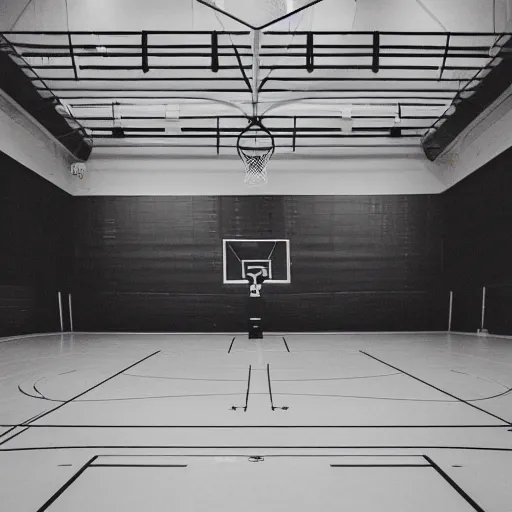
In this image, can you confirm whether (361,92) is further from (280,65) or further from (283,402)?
(283,402)

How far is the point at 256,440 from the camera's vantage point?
1.83 meters

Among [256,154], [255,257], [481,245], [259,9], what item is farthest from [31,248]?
[481,245]

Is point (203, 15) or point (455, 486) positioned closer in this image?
point (455, 486)

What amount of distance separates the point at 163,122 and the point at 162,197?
1.70m

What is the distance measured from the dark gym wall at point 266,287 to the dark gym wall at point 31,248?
14.8 inches

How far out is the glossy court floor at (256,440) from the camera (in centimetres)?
131

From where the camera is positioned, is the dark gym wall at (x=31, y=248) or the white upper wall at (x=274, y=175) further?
the white upper wall at (x=274, y=175)

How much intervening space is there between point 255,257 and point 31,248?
387 centimetres

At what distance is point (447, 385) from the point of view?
2998 millimetres

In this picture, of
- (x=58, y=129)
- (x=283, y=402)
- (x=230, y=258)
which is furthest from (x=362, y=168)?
(x=283, y=402)

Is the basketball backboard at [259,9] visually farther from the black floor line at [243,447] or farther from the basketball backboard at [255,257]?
the basketball backboard at [255,257]

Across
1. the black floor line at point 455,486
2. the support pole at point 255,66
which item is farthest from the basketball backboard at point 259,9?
the black floor line at point 455,486

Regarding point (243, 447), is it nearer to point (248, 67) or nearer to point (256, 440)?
Result: point (256, 440)

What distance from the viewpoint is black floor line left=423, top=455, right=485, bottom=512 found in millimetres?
1250
